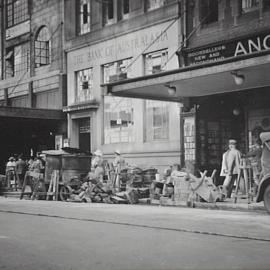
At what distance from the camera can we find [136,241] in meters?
8.87

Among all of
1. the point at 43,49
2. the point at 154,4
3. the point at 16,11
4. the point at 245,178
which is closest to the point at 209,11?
the point at 154,4

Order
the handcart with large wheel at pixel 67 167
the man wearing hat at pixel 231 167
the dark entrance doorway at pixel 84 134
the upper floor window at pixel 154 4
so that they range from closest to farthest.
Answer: the man wearing hat at pixel 231 167
the handcart with large wheel at pixel 67 167
the upper floor window at pixel 154 4
the dark entrance doorway at pixel 84 134

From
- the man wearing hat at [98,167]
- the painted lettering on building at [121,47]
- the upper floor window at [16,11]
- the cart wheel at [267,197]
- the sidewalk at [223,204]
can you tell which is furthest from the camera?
the upper floor window at [16,11]

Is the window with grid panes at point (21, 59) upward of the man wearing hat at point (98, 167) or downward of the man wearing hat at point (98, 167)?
upward

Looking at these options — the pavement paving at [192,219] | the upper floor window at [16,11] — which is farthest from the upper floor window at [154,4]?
the pavement paving at [192,219]

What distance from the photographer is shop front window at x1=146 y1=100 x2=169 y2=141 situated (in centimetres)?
2323

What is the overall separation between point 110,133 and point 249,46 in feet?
29.0

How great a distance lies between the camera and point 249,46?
63.9ft

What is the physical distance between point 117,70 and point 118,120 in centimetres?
232

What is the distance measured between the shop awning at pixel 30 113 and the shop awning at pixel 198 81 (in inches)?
332

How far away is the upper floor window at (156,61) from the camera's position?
23.2m

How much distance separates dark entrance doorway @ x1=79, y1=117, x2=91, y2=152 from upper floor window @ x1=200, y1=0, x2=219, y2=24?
8.78 m

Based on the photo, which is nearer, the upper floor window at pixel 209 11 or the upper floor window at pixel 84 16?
the upper floor window at pixel 209 11

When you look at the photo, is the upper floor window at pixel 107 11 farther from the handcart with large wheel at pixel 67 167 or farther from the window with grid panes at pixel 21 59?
the handcart with large wheel at pixel 67 167
